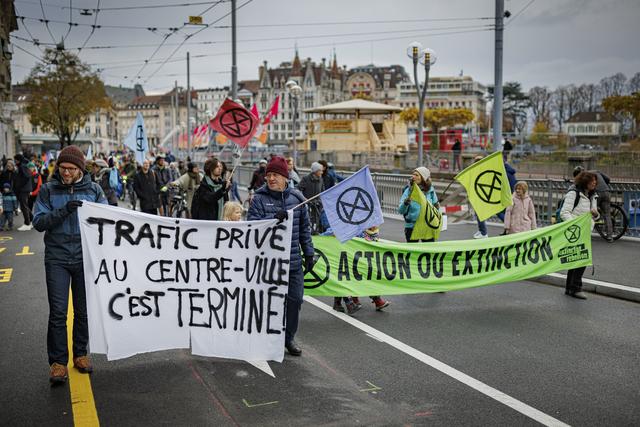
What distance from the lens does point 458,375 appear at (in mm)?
5770

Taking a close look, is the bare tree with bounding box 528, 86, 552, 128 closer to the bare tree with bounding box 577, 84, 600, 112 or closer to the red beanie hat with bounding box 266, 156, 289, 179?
the bare tree with bounding box 577, 84, 600, 112

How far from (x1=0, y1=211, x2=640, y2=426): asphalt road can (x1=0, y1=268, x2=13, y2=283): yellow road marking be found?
1984 millimetres

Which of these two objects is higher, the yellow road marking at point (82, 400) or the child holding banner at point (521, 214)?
the child holding banner at point (521, 214)

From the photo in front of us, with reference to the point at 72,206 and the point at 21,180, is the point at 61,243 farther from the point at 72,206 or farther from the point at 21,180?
the point at 21,180

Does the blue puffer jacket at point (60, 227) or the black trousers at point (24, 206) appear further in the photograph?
the black trousers at point (24, 206)

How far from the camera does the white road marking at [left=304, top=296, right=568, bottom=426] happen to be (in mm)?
4887

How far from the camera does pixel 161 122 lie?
197 metres

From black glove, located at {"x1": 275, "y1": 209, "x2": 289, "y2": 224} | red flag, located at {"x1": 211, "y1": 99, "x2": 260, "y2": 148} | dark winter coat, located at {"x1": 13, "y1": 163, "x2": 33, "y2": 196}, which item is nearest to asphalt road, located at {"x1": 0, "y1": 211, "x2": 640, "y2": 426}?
black glove, located at {"x1": 275, "y1": 209, "x2": 289, "y2": 224}

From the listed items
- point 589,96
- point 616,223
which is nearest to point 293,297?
point 616,223

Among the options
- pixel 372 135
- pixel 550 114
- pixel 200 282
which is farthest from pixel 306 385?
pixel 550 114

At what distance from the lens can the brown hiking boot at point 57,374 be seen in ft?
17.7

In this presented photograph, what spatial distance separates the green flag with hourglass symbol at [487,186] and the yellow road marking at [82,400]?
236 inches

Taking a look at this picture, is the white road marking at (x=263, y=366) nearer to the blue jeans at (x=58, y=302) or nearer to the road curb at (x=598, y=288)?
the blue jeans at (x=58, y=302)

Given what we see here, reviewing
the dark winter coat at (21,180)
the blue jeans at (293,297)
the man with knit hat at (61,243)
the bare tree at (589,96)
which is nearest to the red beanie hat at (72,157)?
the man with knit hat at (61,243)
